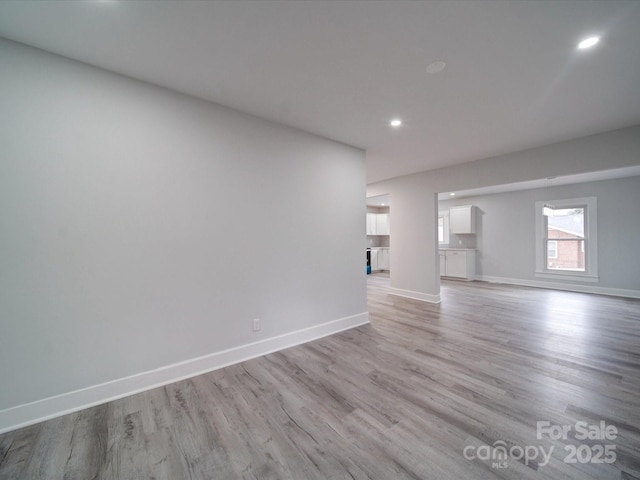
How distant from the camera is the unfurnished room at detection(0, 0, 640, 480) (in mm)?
1530

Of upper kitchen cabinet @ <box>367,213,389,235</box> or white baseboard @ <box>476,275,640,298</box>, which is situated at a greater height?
upper kitchen cabinet @ <box>367,213,389,235</box>

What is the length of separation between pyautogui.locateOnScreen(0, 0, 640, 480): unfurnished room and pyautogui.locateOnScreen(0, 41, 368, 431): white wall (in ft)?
0.05

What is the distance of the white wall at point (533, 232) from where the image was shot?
5273mm

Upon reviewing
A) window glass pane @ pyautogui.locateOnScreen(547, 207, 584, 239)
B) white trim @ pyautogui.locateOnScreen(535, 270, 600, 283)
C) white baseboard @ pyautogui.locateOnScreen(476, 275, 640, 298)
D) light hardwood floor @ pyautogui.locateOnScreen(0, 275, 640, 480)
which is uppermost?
window glass pane @ pyautogui.locateOnScreen(547, 207, 584, 239)

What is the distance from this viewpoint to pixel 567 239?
608 centimetres

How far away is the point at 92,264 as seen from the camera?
6.45 feet

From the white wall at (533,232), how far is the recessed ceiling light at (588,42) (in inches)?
221

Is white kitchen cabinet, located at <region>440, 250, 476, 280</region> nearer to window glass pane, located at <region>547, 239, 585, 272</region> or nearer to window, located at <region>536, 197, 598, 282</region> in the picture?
window, located at <region>536, 197, 598, 282</region>

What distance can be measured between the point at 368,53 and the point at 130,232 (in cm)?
233

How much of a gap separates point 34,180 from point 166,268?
3.42 ft

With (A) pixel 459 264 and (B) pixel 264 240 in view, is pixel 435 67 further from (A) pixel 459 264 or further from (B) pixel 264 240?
(A) pixel 459 264

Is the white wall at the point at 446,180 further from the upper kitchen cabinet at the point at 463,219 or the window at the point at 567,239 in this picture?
the upper kitchen cabinet at the point at 463,219

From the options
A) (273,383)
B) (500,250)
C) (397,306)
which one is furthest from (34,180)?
(500,250)

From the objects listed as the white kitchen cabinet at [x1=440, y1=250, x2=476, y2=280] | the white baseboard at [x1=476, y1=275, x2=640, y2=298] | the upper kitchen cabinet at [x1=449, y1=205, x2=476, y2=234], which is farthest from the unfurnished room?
the upper kitchen cabinet at [x1=449, y1=205, x2=476, y2=234]
